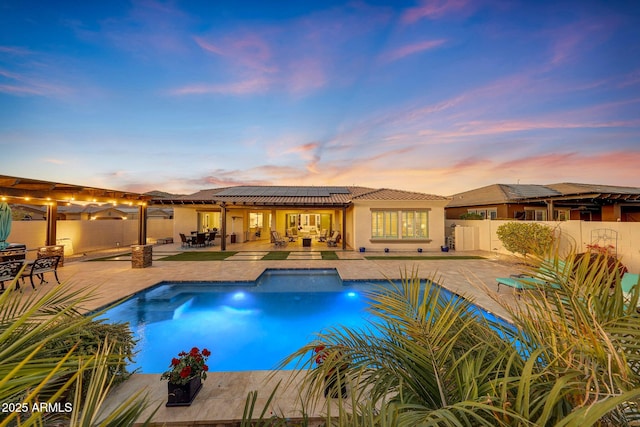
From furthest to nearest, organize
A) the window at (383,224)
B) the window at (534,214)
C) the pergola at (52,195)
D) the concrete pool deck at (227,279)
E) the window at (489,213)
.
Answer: the window at (489,213) < the window at (534,214) < the window at (383,224) < the pergola at (52,195) < the concrete pool deck at (227,279)

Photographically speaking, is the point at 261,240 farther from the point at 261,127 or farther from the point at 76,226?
the point at 76,226

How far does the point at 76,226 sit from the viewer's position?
14078 millimetres

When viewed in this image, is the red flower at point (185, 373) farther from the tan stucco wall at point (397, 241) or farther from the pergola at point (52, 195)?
the tan stucco wall at point (397, 241)

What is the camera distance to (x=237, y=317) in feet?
23.1

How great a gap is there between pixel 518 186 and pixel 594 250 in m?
16.7

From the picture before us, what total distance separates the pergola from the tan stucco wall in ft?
40.3

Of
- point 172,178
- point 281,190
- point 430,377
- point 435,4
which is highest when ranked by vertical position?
point 435,4

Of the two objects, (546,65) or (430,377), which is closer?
(430,377)

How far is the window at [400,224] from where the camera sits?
15570 millimetres

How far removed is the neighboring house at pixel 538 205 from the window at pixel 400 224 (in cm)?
425

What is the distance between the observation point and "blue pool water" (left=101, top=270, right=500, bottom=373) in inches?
213

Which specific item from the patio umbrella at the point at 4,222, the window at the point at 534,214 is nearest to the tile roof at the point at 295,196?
the patio umbrella at the point at 4,222

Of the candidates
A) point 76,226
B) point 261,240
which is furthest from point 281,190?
point 76,226

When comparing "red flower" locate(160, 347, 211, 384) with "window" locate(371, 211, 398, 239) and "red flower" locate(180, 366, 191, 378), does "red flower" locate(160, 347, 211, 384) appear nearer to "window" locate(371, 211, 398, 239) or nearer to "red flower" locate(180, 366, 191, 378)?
"red flower" locate(180, 366, 191, 378)
